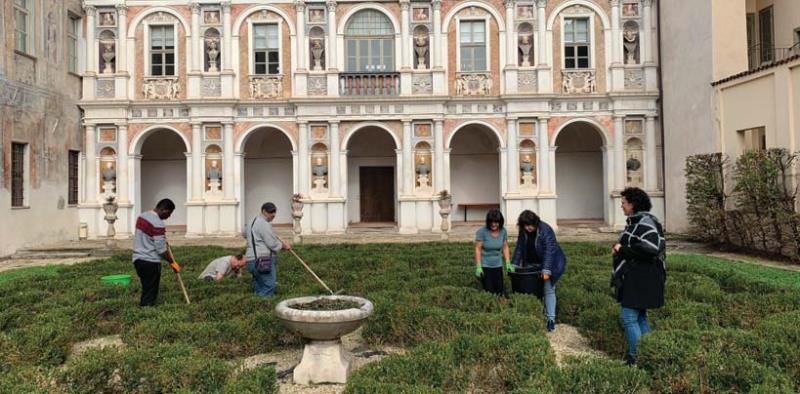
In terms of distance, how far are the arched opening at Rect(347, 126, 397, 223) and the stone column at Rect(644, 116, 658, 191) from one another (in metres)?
9.69

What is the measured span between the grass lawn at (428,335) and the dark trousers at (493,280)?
0.34m

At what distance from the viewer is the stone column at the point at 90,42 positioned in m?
19.6

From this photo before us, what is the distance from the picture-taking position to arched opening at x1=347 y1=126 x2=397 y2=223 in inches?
914

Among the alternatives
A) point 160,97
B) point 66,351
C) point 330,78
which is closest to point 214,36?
point 160,97

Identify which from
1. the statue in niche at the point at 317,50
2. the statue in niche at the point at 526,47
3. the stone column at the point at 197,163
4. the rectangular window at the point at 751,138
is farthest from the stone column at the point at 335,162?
the rectangular window at the point at 751,138

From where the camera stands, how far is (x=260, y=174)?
2333 centimetres

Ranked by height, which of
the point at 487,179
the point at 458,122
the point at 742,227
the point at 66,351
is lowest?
the point at 66,351

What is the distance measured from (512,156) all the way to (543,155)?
3.63ft

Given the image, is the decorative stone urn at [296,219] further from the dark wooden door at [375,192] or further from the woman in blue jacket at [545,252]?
the woman in blue jacket at [545,252]

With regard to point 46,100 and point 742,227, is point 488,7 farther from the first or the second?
point 46,100

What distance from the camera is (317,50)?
1977cm

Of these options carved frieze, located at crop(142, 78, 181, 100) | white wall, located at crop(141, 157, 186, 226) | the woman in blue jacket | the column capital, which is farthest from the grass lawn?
white wall, located at crop(141, 157, 186, 226)

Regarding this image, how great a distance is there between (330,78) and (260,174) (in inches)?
238

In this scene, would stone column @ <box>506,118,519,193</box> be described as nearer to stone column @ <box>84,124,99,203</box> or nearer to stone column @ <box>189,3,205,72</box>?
stone column @ <box>189,3,205,72</box>
